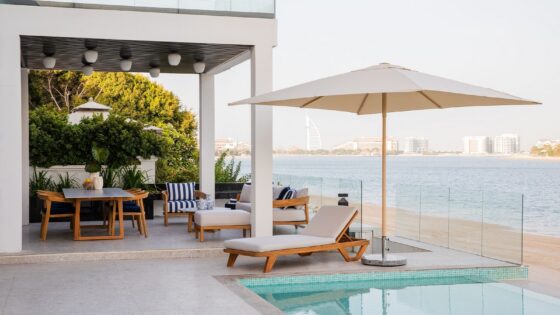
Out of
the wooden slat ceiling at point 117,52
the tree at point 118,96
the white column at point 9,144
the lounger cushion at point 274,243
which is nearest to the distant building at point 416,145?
the tree at point 118,96

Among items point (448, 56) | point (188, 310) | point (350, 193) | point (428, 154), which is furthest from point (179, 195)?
point (428, 154)

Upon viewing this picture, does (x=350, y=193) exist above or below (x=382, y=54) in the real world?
below

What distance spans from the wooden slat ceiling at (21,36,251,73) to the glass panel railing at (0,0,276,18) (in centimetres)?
48

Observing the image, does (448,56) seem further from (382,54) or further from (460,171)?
(460,171)

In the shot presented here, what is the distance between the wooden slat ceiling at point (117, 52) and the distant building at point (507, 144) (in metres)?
46.6

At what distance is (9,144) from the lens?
10.3 m

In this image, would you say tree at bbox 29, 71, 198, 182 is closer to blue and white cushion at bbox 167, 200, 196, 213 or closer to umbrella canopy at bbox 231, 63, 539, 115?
blue and white cushion at bbox 167, 200, 196, 213

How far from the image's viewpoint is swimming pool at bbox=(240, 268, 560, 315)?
8.12 metres

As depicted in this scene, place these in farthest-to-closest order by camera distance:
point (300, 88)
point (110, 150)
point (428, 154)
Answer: point (428, 154) → point (110, 150) → point (300, 88)

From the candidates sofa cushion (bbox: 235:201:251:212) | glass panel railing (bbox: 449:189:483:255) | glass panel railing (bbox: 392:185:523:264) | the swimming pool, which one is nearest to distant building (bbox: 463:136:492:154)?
sofa cushion (bbox: 235:201:251:212)

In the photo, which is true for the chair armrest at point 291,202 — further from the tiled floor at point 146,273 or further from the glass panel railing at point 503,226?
the glass panel railing at point 503,226

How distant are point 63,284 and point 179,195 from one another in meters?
6.07

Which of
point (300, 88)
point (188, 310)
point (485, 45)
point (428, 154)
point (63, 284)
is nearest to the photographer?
point (188, 310)

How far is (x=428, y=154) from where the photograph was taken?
199 feet
